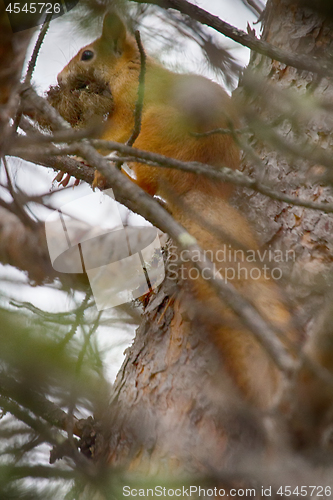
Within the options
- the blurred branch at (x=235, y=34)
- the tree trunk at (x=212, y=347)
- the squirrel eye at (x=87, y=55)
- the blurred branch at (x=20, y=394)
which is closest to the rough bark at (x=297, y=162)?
the tree trunk at (x=212, y=347)

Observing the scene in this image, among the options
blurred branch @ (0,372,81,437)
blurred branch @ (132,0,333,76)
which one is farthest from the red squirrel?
blurred branch @ (0,372,81,437)

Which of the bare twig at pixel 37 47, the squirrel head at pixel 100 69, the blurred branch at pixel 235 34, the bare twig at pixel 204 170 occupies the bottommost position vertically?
the bare twig at pixel 204 170

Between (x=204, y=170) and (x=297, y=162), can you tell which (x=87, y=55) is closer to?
(x=297, y=162)

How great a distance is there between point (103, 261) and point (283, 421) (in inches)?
64.1

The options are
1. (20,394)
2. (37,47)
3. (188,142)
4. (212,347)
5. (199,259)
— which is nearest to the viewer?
(20,394)

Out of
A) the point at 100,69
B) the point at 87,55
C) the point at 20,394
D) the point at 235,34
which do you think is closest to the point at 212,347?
the point at 20,394

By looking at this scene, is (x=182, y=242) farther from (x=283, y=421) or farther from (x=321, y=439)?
(x=321, y=439)

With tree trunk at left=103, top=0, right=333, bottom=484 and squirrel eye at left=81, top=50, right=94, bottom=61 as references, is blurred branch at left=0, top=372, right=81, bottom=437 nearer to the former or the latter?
tree trunk at left=103, top=0, right=333, bottom=484

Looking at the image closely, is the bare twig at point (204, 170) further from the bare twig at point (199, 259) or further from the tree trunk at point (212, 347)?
the tree trunk at point (212, 347)

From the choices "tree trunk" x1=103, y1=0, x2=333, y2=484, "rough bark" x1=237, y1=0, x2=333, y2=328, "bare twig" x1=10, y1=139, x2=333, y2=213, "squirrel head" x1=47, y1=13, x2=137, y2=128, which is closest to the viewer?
"bare twig" x1=10, y1=139, x2=333, y2=213

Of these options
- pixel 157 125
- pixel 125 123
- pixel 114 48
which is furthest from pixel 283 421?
pixel 114 48

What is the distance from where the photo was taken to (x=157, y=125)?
1.86 m

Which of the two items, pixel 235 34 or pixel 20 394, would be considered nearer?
pixel 20 394

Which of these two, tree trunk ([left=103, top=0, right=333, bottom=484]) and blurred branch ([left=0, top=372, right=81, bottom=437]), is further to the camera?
tree trunk ([left=103, top=0, right=333, bottom=484])
